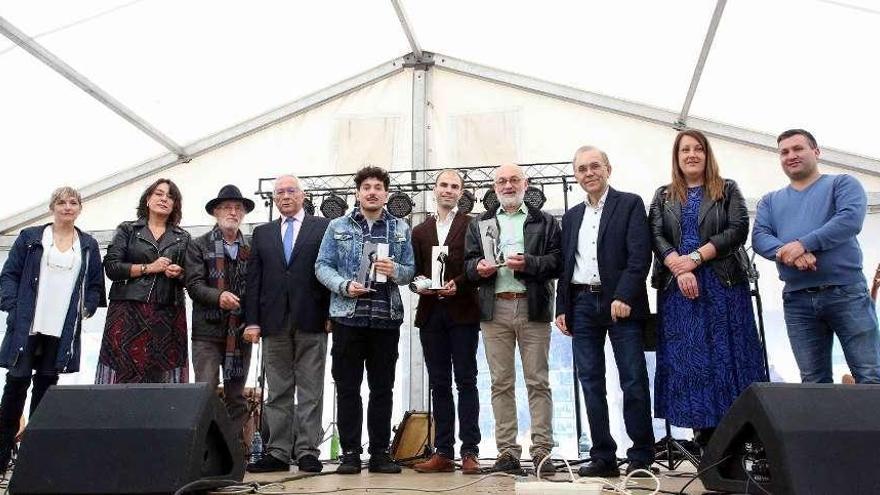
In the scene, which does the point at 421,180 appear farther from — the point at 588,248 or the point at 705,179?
the point at 705,179

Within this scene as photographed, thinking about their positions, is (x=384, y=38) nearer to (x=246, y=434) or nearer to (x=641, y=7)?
(x=641, y=7)

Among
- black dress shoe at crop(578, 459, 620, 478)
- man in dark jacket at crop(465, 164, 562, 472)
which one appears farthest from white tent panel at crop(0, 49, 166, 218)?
black dress shoe at crop(578, 459, 620, 478)

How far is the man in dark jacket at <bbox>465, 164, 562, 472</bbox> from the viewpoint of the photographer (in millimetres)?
3271

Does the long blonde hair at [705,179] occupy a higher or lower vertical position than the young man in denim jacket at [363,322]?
higher

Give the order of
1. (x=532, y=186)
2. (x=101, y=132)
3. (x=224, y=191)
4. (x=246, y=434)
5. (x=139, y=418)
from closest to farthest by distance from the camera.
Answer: (x=139, y=418) → (x=224, y=191) → (x=246, y=434) → (x=532, y=186) → (x=101, y=132)

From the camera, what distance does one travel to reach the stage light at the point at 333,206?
6621mm

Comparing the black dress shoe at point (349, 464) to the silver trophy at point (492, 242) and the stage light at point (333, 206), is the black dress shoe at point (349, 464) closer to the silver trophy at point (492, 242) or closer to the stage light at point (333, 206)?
the silver trophy at point (492, 242)

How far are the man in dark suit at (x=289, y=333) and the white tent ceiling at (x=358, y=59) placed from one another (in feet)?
11.8

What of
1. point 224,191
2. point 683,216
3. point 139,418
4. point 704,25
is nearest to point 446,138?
point 704,25

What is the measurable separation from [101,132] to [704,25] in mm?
5813

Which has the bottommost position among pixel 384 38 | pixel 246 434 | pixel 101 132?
pixel 246 434

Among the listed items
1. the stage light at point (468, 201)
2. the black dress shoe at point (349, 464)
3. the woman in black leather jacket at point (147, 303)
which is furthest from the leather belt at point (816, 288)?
the stage light at point (468, 201)

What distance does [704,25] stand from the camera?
6004 mm

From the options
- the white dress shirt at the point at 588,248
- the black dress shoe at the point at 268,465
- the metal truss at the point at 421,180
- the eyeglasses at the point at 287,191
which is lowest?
the black dress shoe at the point at 268,465
